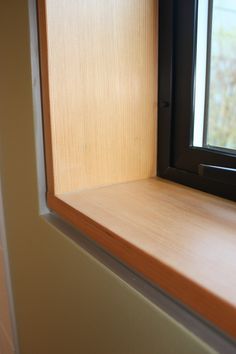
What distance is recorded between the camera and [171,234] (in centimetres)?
45

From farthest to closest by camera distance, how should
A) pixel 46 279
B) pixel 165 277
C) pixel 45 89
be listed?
pixel 46 279, pixel 45 89, pixel 165 277

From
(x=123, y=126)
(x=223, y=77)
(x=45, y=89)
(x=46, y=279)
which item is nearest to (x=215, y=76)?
(x=223, y=77)

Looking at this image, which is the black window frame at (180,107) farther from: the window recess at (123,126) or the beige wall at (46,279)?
the beige wall at (46,279)

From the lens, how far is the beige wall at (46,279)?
0.43 m

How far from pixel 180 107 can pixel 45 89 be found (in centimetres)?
26

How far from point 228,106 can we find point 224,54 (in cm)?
9

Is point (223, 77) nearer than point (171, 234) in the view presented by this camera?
No

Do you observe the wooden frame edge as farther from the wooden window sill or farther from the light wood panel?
the light wood panel

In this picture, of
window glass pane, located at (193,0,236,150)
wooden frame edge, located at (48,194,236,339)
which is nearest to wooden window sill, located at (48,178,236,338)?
wooden frame edge, located at (48,194,236,339)

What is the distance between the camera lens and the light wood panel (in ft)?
1.92

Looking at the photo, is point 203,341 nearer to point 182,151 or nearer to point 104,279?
point 104,279

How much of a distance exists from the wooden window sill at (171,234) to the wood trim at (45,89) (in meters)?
0.06

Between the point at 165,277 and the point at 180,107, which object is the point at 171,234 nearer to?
the point at 165,277

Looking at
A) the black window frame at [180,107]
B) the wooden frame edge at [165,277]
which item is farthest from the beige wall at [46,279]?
the black window frame at [180,107]
